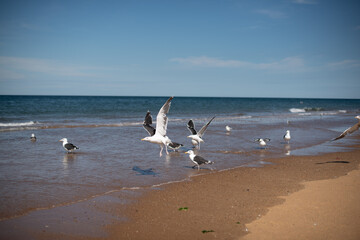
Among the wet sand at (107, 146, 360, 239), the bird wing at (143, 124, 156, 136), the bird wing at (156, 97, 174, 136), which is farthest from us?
the bird wing at (143, 124, 156, 136)

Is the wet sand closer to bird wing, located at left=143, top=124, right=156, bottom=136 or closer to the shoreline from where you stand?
the shoreline

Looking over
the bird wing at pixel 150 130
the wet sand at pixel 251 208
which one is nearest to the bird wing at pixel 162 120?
the bird wing at pixel 150 130

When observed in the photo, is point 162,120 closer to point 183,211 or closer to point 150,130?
point 150,130

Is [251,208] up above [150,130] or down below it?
below

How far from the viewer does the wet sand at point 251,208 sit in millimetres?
6070

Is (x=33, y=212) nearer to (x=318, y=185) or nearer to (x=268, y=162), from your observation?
(x=318, y=185)

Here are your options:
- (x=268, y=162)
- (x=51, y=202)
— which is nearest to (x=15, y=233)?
(x=51, y=202)

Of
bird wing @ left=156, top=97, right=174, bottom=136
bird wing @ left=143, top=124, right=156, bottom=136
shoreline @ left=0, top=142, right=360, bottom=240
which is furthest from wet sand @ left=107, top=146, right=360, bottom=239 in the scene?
bird wing @ left=143, top=124, right=156, bottom=136

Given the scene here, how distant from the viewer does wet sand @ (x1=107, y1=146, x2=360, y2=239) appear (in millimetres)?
6070

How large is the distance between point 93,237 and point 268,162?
8.98 m

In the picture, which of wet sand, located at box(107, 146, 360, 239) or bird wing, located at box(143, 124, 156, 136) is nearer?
wet sand, located at box(107, 146, 360, 239)

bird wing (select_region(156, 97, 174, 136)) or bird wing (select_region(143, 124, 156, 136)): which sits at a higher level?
bird wing (select_region(156, 97, 174, 136))

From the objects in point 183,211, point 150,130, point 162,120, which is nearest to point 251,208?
point 183,211

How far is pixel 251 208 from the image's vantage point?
734 centimetres
